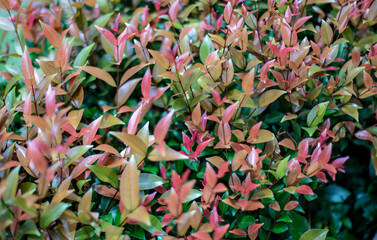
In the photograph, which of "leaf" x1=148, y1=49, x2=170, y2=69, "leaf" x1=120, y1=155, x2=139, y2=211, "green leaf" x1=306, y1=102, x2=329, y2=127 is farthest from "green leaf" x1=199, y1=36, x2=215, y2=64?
"leaf" x1=120, y1=155, x2=139, y2=211

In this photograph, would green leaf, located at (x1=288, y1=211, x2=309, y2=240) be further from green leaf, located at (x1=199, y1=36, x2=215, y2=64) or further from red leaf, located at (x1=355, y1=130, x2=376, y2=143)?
green leaf, located at (x1=199, y1=36, x2=215, y2=64)

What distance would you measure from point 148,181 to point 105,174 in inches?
4.4

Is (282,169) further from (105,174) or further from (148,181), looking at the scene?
(105,174)

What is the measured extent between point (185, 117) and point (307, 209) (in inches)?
22.2

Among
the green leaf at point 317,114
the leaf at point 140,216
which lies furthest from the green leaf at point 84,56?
the green leaf at point 317,114

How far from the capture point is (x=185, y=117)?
1.04m

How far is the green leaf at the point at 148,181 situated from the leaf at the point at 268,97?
373 mm

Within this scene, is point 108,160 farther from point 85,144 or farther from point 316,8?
point 316,8

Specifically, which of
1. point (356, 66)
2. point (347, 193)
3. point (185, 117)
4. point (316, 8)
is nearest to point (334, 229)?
point (347, 193)

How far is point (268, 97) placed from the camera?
95 centimetres

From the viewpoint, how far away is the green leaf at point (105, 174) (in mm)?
782

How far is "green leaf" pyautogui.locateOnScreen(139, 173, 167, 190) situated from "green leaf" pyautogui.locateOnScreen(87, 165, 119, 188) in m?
0.06

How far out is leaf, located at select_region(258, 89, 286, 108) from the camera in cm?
94

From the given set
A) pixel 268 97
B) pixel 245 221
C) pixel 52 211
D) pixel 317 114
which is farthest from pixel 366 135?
pixel 52 211
